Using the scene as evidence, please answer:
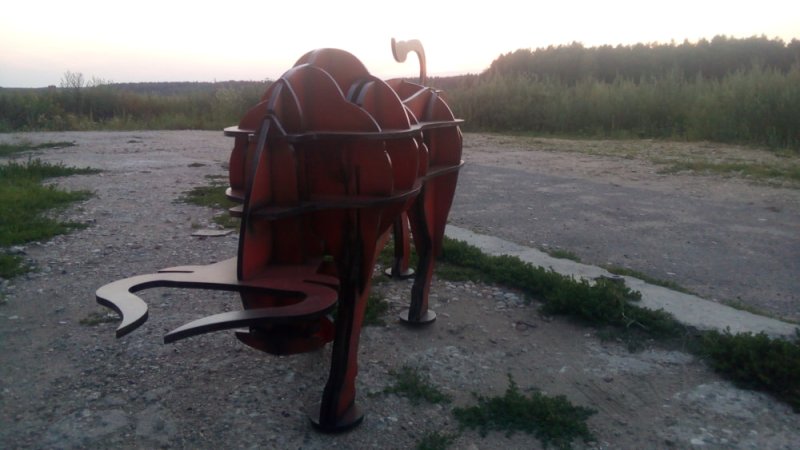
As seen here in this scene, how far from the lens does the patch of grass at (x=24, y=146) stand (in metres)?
12.3

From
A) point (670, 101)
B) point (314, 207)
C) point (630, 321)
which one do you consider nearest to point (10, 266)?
point (314, 207)

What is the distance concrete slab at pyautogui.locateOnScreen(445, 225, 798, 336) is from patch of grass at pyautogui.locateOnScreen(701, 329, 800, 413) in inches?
8.3

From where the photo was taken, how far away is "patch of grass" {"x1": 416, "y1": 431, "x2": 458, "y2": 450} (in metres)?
2.85

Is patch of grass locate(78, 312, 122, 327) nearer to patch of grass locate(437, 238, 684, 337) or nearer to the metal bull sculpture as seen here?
the metal bull sculpture

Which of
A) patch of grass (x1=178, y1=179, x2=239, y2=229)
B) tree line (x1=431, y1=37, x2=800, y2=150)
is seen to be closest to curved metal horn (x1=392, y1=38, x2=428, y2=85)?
patch of grass (x1=178, y1=179, x2=239, y2=229)

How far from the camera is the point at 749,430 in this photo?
2992 millimetres

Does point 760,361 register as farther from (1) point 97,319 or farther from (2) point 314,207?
(1) point 97,319

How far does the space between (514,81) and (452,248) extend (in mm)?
17045

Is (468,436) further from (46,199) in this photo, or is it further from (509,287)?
(46,199)

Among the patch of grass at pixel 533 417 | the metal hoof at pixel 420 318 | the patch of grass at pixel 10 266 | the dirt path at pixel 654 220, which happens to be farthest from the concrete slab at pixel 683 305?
the patch of grass at pixel 10 266

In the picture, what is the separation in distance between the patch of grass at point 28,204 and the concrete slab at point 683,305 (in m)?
3.68

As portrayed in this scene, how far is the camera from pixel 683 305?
14.0 ft

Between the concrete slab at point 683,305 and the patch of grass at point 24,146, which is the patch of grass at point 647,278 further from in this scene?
the patch of grass at point 24,146

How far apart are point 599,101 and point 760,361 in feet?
52.6
